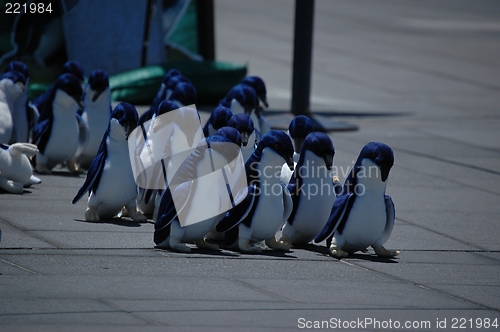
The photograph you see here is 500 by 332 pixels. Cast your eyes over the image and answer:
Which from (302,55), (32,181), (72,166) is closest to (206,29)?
(302,55)

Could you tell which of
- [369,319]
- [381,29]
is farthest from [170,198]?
[381,29]

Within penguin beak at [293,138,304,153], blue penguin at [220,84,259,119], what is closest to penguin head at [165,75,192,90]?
blue penguin at [220,84,259,119]

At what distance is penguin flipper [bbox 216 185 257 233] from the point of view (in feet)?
21.3

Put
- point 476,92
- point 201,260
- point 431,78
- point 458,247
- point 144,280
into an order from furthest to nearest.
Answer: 1. point 431,78
2. point 476,92
3. point 458,247
4. point 201,260
5. point 144,280

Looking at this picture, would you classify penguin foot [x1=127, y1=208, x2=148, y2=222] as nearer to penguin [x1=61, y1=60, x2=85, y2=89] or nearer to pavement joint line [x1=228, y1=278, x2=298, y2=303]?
pavement joint line [x1=228, y1=278, x2=298, y2=303]

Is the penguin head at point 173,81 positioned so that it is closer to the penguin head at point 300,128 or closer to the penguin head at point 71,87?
the penguin head at point 71,87

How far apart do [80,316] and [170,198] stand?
172cm

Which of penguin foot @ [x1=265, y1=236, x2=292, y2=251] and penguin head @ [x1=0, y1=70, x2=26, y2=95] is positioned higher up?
penguin head @ [x1=0, y1=70, x2=26, y2=95]

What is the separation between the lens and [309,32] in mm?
12844

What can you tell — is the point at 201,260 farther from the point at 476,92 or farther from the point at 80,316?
the point at 476,92

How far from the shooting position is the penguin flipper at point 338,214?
6.62m

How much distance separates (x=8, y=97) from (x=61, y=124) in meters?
0.70

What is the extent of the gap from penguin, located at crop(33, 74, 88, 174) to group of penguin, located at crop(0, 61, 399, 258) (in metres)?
0.60

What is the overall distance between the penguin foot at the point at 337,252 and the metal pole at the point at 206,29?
902cm
